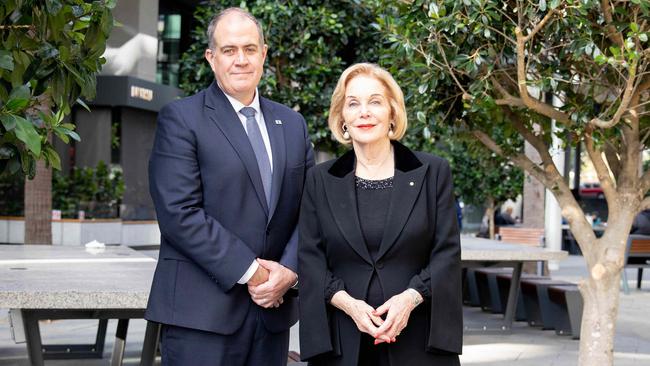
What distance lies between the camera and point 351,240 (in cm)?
370

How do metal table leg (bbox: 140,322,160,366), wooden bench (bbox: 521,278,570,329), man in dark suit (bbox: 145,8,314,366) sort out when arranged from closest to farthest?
man in dark suit (bbox: 145,8,314,366) < metal table leg (bbox: 140,322,160,366) < wooden bench (bbox: 521,278,570,329)

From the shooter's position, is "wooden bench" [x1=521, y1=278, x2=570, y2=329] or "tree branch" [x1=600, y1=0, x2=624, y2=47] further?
"wooden bench" [x1=521, y1=278, x2=570, y2=329]

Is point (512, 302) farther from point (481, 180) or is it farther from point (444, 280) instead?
point (481, 180)

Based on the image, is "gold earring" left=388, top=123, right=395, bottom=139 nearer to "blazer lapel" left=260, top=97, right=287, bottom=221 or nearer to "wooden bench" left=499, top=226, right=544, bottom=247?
"blazer lapel" left=260, top=97, right=287, bottom=221

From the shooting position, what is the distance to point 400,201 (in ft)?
12.3

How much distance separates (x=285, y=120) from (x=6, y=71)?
1.27 m

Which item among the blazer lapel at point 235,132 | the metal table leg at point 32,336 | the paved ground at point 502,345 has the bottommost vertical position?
the paved ground at point 502,345

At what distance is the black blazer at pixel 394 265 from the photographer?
369 cm

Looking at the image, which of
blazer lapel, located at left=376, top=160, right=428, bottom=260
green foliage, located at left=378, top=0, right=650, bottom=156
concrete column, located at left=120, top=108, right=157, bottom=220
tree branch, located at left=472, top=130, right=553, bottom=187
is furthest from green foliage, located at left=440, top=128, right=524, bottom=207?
blazer lapel, located at left=376, top=160, right=428, bottom=260

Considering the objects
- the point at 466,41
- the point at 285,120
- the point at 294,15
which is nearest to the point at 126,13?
the point at 294,15

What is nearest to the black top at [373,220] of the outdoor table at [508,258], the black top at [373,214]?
the black top at [373,214]

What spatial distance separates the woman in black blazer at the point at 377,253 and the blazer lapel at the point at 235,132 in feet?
0.70

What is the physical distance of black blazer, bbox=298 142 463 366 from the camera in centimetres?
369

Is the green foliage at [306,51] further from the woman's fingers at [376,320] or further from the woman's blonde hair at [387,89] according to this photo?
the woman's fingers at [376,320]
